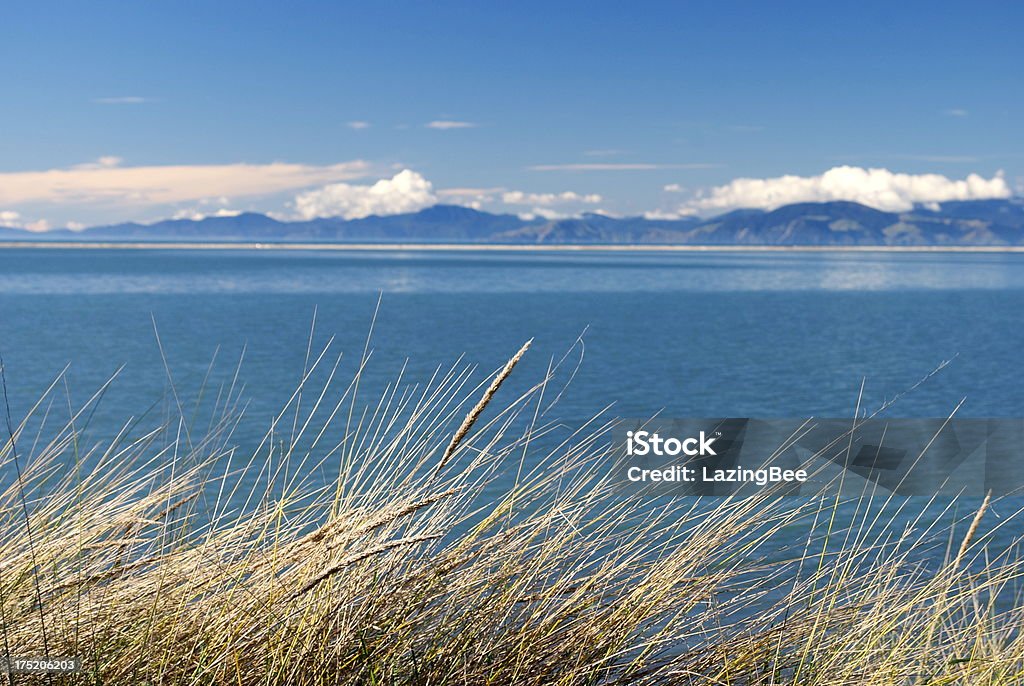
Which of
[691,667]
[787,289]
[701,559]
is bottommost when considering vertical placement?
[787,289]

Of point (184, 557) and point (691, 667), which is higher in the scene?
point (184, 557)

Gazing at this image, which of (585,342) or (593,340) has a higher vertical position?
(593,340)

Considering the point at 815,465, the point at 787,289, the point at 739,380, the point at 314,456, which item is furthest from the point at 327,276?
the point at 815,465

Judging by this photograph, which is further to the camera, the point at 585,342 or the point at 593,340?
the point at 585,342

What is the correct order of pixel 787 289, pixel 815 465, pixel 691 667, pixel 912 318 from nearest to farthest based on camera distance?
pixel 691 667 < pixel 815 465 < pixel 912 318 < pixel 787 289

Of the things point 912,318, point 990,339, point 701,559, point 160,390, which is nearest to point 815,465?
point 701,559

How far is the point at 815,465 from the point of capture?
5.25m

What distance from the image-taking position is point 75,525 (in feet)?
11.5

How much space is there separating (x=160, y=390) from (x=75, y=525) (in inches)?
789

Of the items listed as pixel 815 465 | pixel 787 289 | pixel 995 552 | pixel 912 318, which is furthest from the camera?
pixel 787 289

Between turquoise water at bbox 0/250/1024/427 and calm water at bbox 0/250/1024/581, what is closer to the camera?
calm water at bbox 0/250/1024/581

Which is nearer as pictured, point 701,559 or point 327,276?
point 701,559

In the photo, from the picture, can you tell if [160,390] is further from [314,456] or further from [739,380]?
[739,380]

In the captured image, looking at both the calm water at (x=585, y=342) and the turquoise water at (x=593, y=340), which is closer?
the calm water at (x=585, y=342)
